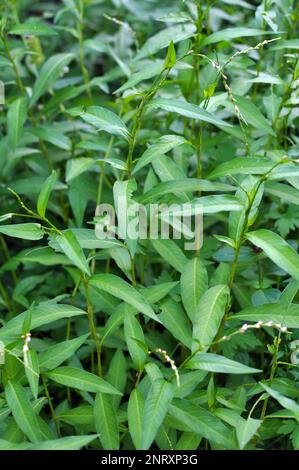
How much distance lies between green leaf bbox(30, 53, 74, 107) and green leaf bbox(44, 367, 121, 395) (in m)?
0.85

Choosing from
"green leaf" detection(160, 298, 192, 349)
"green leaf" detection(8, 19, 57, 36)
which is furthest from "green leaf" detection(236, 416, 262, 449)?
"green leaf" detection(8, 19, 57, 36)

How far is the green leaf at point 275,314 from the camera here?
134 centimetres

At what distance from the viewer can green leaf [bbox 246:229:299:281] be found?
1.20 m

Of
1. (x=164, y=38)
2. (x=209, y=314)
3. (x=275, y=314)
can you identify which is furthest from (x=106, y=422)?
(x=164, y=38)

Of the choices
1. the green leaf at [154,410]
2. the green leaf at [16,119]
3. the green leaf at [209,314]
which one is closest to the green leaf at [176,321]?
the green leaf at [209,314]

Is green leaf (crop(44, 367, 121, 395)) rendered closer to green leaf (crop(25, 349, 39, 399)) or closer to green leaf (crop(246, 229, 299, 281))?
green leaf (crop(25, 349, 39, 399))

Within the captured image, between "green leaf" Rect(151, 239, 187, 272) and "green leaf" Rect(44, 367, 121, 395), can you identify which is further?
"green leaf" Rect(151, 239, 187, 272)

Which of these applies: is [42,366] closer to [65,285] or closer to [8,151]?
[65,285]

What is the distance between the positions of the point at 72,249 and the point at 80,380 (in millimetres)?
285

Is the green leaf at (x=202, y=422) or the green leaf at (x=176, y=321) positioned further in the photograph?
the green leaf at (x=176, y=321)

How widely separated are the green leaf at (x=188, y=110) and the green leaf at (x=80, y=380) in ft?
1.83

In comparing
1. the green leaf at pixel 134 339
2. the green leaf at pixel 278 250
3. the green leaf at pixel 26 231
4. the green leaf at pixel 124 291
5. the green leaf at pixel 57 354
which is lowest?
the green leaf at pixel 57 354

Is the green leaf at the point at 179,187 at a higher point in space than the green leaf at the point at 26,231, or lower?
higher

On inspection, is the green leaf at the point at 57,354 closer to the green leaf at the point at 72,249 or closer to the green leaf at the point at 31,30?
the green leaf at the point at 72,249
